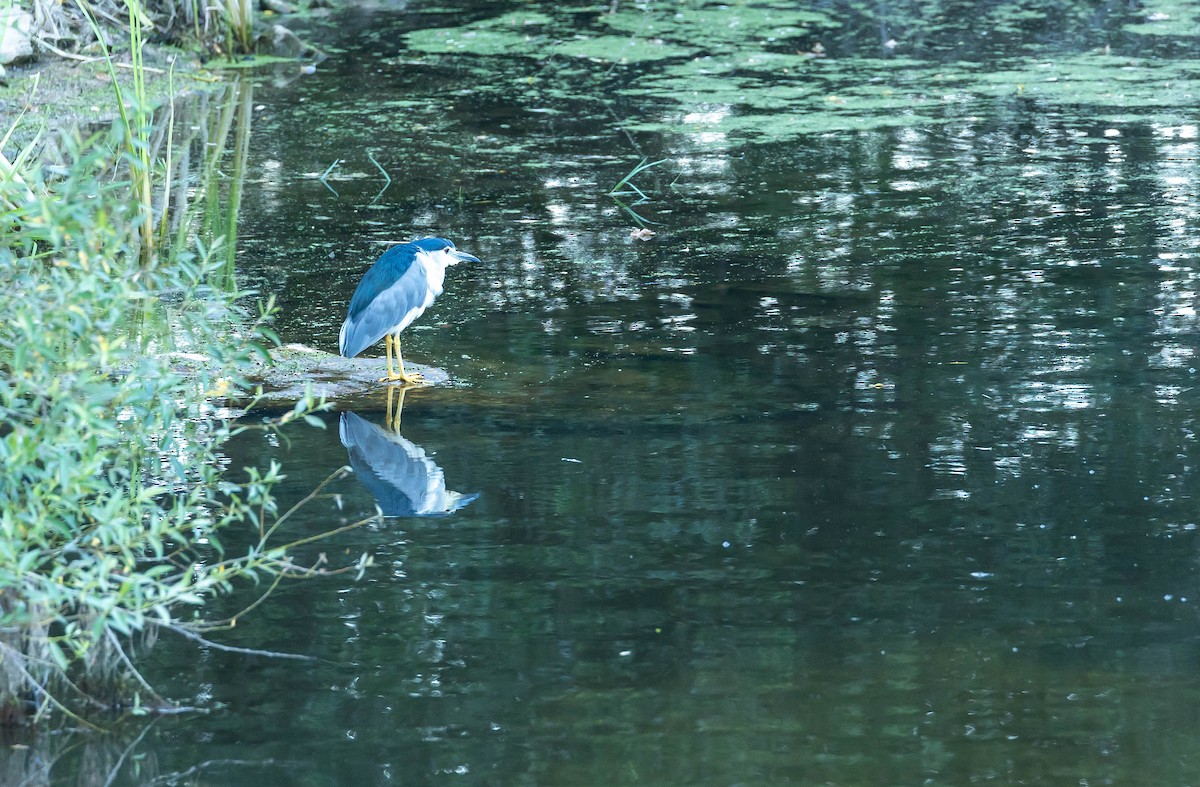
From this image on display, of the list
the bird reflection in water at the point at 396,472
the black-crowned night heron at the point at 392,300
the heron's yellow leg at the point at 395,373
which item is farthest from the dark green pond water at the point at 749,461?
the black-crowned night heron at the point at 392,300

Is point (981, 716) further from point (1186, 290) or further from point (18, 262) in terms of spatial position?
point (1186, 290)

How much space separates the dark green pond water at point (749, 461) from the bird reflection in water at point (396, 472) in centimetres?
2

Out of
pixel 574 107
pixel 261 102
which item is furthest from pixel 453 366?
pixel 261 102

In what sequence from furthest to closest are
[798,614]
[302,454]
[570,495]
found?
1. [302,454]
2. [570,495]
3. [798,614]

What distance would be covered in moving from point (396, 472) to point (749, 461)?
1125 mm

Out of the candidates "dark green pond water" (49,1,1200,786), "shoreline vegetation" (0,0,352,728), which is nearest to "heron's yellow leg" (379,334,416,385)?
"dark green pond water" (49,1,1200,786)

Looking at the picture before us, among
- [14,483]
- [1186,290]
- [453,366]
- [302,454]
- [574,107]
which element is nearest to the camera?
[14,483]

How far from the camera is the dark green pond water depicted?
3.56m

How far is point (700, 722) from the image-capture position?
11.8 feet

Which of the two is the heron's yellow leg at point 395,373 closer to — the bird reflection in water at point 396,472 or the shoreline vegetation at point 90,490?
the bird reflection in water at point 396,472

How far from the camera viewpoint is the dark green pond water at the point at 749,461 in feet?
11.7

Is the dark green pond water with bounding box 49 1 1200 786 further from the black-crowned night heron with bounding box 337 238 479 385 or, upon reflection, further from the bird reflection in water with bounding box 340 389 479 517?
the black-crowned night heron with bounding box 337 238 479 385

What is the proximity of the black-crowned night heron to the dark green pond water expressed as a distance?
0.91 feet

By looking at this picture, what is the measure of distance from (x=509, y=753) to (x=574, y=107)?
8.21m
